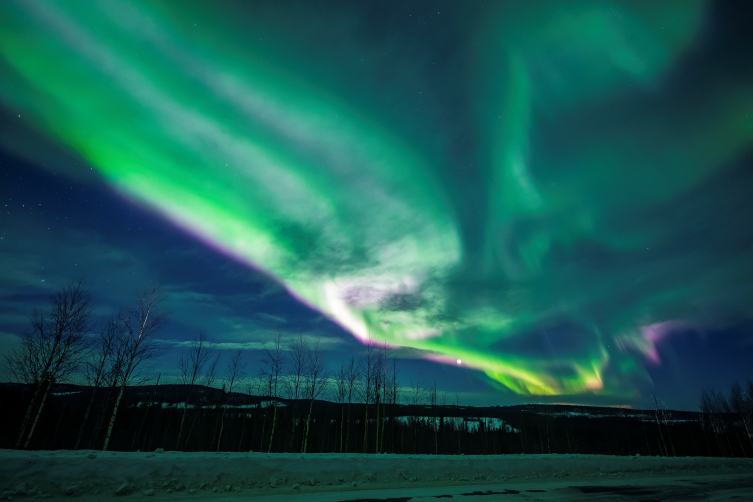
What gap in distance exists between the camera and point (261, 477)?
510 inches

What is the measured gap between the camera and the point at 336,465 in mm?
14844

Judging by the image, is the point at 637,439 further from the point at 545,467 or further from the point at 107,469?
the point at 107,469

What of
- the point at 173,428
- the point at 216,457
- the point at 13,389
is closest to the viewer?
the point at 216,457

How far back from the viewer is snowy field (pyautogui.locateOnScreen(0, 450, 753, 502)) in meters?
9.94

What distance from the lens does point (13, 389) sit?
68.6m

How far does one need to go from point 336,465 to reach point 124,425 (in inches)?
3616

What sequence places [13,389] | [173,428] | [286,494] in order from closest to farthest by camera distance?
[286,494] → [13,389] → [173,428]

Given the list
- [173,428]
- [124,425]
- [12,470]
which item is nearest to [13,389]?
[124,425]

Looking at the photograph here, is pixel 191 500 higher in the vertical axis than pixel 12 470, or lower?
lower

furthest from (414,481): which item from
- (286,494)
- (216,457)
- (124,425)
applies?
(124,425)

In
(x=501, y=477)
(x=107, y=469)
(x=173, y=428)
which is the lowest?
(x=173, y=428)

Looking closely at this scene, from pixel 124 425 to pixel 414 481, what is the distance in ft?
306

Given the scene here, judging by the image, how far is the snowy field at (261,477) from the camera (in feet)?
32.6

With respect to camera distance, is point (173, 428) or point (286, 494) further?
point (173, 428)
